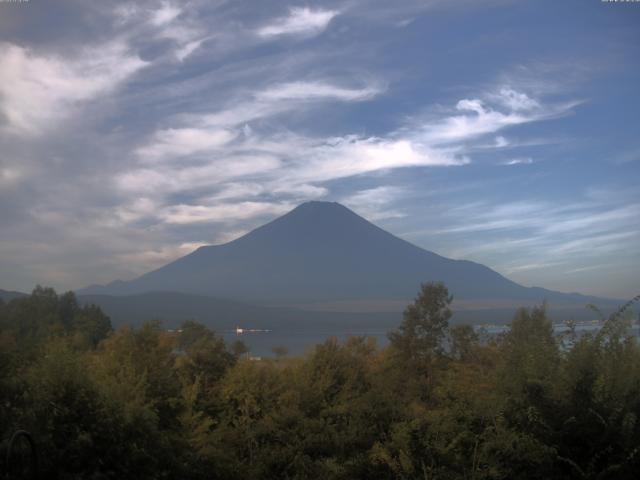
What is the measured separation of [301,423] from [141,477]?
3354 mm

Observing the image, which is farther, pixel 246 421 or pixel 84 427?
pixel 246 421

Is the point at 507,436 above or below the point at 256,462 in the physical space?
above

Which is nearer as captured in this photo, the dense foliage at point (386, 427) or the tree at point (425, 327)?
the dense foliage at point (386, 427)

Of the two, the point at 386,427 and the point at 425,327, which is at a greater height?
the point at 425,327

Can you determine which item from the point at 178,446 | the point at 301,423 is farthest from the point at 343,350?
the point at 178,446

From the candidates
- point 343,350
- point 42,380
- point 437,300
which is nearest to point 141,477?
point 42,380

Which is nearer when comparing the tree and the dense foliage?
the dense foliage

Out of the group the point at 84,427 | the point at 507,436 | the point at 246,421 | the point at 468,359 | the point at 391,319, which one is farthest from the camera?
the point at 391,319

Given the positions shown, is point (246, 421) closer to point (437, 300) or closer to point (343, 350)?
point (343, 350)

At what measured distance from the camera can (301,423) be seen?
9852mm

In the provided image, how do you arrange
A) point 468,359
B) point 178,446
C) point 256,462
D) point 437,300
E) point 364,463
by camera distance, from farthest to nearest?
1. point 437,300
2. point 468,359
3. point 256,462
4. point 178,446
5. point 364,463

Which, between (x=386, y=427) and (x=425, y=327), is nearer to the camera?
(x=386, y=427)

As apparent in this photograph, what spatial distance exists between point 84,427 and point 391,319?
167967 millimetres

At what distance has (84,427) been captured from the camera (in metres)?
6.70
